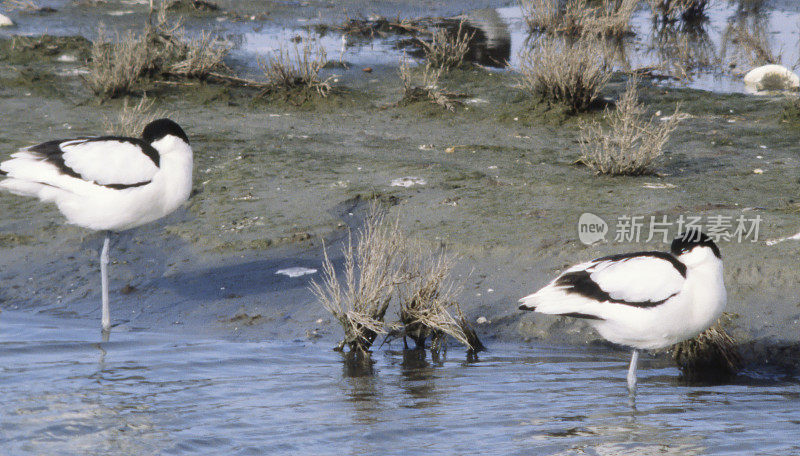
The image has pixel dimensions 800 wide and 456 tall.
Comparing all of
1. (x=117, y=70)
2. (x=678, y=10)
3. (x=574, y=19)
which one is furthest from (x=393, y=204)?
(x=678, y=10)

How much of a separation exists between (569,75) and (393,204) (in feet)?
11.7

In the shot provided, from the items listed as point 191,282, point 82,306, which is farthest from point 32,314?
point 191,282

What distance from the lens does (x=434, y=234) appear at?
25.0 ft

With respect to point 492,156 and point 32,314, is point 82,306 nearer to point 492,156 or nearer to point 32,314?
point 32,314

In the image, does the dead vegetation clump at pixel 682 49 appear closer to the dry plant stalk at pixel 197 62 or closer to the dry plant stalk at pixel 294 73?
the dry plant stalk at pixel 294 73

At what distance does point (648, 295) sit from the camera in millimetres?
5324

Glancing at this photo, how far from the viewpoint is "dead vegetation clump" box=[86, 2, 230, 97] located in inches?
450

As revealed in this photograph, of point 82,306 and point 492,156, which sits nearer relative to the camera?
point 82,306

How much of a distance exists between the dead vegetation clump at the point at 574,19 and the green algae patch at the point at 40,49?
23.9 feet

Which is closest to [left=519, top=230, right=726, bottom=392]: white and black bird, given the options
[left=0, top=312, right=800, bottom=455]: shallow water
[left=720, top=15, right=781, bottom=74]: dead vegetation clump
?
[left=0, top=312, right=800, bottom=455]: shallow water

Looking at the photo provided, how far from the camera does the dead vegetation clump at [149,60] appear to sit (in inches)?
450

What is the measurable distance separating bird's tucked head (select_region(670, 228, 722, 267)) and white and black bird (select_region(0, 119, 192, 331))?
3.52 metres

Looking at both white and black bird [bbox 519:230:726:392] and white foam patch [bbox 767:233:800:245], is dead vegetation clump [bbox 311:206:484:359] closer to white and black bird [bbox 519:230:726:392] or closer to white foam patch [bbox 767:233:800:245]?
white and black bird [bbox 519:230:726:392]

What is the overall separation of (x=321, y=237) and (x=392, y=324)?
70.0 inches
